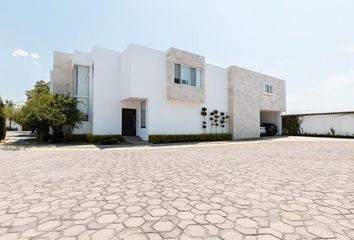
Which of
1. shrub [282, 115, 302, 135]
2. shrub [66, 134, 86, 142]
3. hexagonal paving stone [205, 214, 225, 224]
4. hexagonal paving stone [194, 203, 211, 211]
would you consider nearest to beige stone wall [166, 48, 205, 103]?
shrub [66, 134, 86, 142]

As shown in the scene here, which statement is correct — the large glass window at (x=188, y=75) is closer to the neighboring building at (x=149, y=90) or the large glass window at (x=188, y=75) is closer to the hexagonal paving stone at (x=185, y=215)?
the neighboring building at (x=149, y=90)

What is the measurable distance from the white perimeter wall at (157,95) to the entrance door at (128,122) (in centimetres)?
202

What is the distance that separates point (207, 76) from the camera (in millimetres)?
21484

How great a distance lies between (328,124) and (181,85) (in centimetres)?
1965

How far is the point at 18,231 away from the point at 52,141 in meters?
17.5

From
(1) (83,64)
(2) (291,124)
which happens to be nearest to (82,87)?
(1) (83,64)

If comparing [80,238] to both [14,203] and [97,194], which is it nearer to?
[97,194]

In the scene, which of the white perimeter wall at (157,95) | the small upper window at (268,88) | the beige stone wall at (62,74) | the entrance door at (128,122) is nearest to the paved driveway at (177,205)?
the white perimeter wall at (157,95)

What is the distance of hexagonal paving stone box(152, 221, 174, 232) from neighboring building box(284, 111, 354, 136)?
1134 inches

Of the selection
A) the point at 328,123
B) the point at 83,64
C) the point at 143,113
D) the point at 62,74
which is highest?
the point at 83,64

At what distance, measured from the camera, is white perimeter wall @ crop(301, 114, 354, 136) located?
2469 centimetres

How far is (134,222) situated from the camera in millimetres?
3170

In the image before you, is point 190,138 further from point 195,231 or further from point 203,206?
point 195,231

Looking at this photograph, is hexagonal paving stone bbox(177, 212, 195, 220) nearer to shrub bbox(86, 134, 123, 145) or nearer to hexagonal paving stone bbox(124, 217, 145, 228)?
hexagonal paving stone bbox(124, 217, 145, 228)
